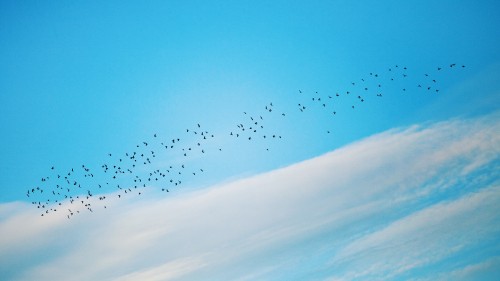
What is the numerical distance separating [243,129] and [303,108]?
32.9 ft

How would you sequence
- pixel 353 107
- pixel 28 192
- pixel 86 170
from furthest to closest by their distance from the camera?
pixel 28 192 < pixel 86 170 < pixel 353 107

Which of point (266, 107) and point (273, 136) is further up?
point (266, 107)

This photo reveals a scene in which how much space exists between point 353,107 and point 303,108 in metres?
8.65

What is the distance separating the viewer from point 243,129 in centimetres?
6894

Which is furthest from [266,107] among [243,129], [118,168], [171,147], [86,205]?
[86,205]

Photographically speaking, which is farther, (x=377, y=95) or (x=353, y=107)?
(x=377, y=95)

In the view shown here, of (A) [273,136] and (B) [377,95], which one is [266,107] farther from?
(B) [377,95]

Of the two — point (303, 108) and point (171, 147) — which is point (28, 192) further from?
point (303, 108)

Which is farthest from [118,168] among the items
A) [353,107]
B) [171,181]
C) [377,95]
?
[377,95]

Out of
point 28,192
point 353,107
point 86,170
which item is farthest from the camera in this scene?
point 28,192

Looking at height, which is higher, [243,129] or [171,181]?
[243,129]

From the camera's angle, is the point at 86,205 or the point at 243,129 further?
the point at 86,205

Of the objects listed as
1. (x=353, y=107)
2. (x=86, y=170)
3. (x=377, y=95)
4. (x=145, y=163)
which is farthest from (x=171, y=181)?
(x=377, y=95)

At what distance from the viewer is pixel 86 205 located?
76.7 meters
